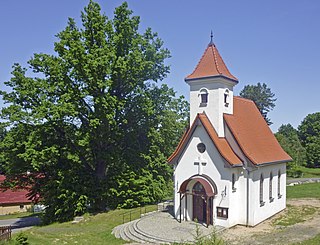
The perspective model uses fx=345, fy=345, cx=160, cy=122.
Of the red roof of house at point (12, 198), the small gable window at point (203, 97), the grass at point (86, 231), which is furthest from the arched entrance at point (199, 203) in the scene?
the red roof of house at point (12, 198)

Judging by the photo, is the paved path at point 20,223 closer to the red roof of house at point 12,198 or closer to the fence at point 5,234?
the red roof of house at point 12,198

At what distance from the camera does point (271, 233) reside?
67.9ft

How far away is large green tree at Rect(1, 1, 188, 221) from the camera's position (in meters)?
26.7

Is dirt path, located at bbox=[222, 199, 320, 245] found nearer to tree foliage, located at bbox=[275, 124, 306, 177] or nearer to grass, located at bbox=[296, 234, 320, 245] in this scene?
grass, located at bbox=[296, 234, 320, 245]

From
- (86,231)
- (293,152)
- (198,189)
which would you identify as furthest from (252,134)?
(293,152)

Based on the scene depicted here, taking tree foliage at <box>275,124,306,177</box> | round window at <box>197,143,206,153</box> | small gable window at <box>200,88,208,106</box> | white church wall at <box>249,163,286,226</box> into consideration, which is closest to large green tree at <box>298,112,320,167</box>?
tree foliage at <box>275,124,306,177</box>

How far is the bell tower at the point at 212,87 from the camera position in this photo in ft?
77.4

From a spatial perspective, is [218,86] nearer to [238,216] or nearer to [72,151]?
[238,216]

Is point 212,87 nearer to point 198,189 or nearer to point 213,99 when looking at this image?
point 213,99

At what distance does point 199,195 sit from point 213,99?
6556mm

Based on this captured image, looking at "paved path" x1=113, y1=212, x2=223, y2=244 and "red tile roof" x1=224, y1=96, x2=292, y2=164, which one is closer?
"paved path" x1=113, y1=212, x2=223, y2=244

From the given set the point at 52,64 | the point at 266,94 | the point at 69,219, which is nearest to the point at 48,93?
the point at 52,64

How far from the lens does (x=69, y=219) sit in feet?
93.8

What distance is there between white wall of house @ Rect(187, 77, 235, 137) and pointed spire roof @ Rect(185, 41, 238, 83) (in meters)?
0.36
